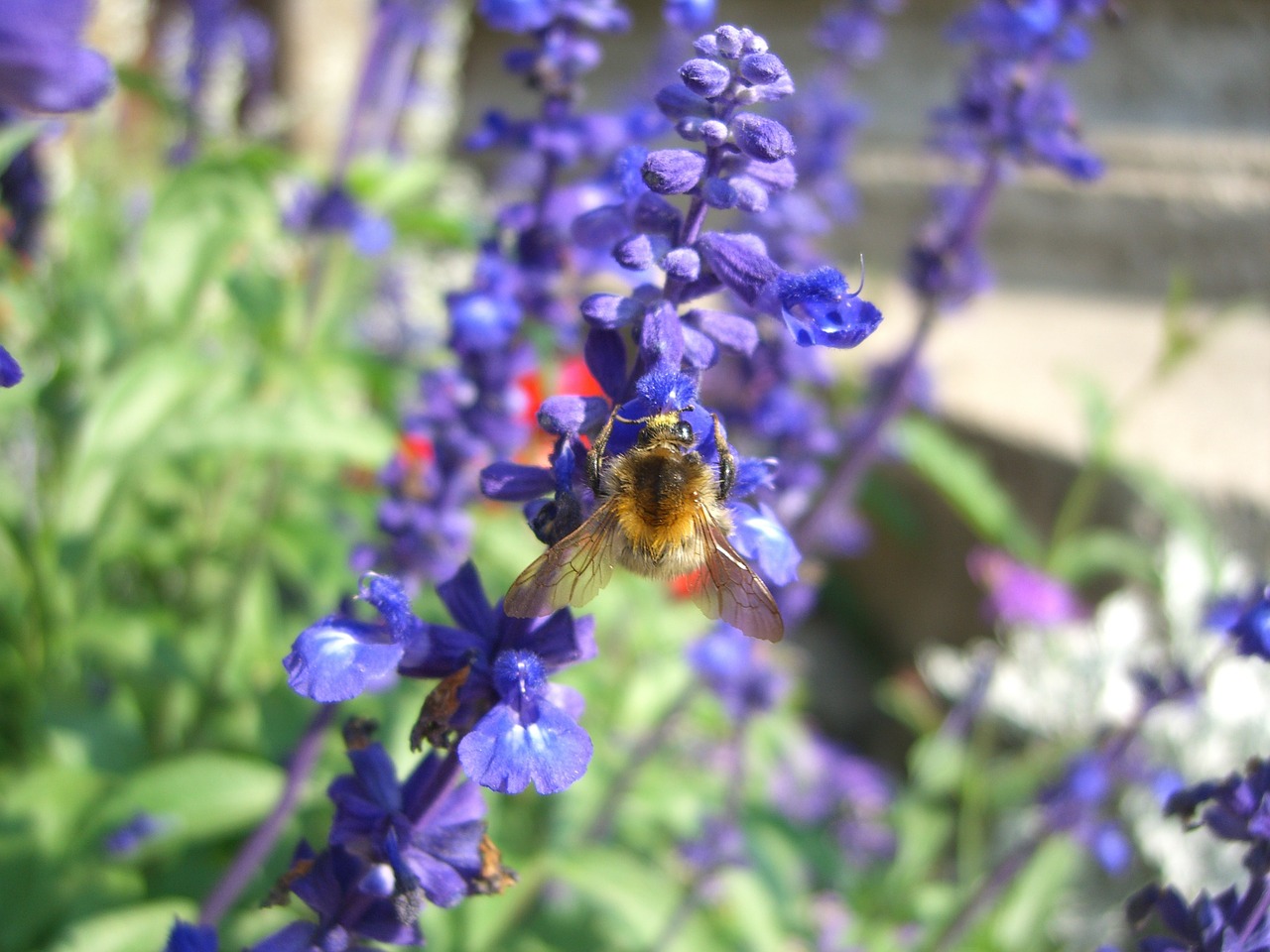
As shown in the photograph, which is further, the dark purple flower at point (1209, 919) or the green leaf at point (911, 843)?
the green leaf at point (911, 843)

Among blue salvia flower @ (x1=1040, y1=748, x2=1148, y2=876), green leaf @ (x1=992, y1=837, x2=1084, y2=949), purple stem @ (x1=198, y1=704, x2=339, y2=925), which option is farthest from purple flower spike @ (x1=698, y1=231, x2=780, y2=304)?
green leaf @ (x1=992, y1=837, x2=1084, y2=949)

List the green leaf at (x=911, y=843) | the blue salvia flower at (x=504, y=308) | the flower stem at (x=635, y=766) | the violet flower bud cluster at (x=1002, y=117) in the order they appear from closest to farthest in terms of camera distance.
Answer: the blue salvia flower at (x=504, y=308) → the violet flower bud cluster at (x=1002, y=117) → the flower stem at (x=635, y=766) → the green leaf at (x=911, y=843)

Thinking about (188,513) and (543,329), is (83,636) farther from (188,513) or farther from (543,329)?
(543,329)

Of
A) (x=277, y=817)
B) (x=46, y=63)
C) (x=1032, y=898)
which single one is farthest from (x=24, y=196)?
(x=1032, y=898)

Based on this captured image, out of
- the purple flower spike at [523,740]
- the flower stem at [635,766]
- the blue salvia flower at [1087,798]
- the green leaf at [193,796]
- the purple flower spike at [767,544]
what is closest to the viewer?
the purple flower spike at [523,740]

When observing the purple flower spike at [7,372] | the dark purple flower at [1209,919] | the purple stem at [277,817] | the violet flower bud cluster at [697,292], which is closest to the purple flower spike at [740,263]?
the violet flower bud cluster at [697,292]

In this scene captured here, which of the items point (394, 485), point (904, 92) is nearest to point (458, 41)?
point (904, 92)

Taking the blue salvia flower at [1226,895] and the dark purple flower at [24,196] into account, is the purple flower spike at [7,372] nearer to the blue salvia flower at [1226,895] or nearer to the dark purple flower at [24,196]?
the blue salvia flower at [1226,895]
